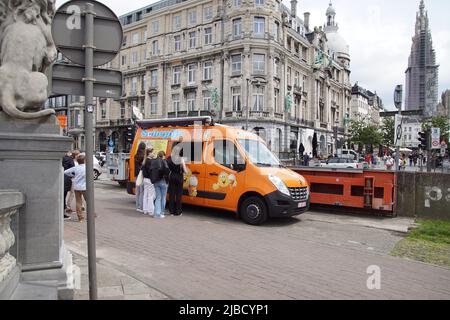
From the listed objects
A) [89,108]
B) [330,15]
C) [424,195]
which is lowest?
[424,195]

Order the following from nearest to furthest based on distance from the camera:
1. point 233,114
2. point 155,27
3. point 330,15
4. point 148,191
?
point 148,191 → point 233,114 → point 155,27 → point 330,15

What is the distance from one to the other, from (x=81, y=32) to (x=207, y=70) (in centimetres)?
4006

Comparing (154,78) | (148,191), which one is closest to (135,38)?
(154,78)

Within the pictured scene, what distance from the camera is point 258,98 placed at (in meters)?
39.1

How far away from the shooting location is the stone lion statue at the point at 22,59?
360 cm

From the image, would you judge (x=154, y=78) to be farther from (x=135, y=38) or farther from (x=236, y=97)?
(x=236, y=97)

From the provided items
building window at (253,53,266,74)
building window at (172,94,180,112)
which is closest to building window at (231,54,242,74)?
building window at (253,53,266,74)

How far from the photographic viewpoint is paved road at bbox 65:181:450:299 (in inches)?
177

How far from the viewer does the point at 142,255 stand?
19.0 ft

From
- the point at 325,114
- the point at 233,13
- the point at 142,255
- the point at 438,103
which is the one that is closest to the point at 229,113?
the point at 233,13

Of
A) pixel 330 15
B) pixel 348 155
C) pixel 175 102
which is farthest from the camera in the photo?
pixel 330 15

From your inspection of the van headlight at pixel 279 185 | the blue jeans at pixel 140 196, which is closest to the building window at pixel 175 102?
the blue jeans at pixel 140 196

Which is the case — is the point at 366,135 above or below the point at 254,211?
above
